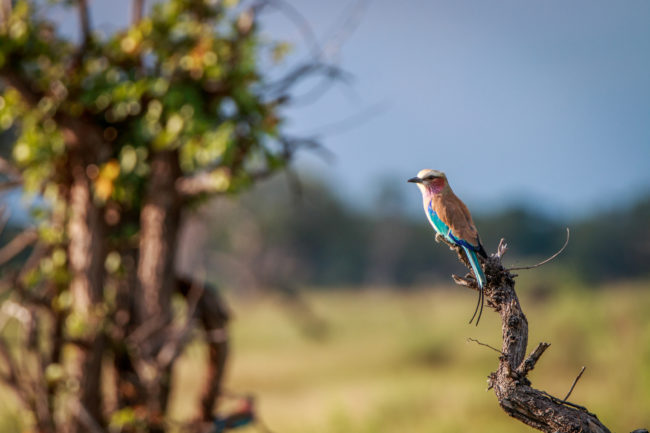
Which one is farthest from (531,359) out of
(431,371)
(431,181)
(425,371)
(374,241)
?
(374,241)

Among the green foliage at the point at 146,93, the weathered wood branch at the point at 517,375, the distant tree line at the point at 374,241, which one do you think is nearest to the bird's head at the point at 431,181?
the weathered wood branch at the point at 517,375

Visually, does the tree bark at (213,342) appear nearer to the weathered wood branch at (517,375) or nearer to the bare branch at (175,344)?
the bare branch at (175,344)

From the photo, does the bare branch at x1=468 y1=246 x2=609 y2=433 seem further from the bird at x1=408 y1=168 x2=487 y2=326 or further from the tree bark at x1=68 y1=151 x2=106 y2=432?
the tree bark at x1=68 y1=151 x2=106 y2=432

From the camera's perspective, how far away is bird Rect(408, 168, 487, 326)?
8.11ft

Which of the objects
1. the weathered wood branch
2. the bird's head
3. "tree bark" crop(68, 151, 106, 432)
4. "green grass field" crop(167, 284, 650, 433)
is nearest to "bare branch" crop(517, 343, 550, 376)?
the weathered wood branch

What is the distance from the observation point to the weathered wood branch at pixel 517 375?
270cm

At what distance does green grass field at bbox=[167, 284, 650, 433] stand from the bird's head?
4.91 metres

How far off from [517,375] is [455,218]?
74cm

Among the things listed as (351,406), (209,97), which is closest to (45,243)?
(209,97)

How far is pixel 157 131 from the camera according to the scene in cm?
645

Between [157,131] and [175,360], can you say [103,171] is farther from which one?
[175,360]

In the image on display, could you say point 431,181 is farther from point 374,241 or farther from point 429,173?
point 374,241

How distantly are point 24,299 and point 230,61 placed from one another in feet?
9.89

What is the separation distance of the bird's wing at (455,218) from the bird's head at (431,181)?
0.14 ft
